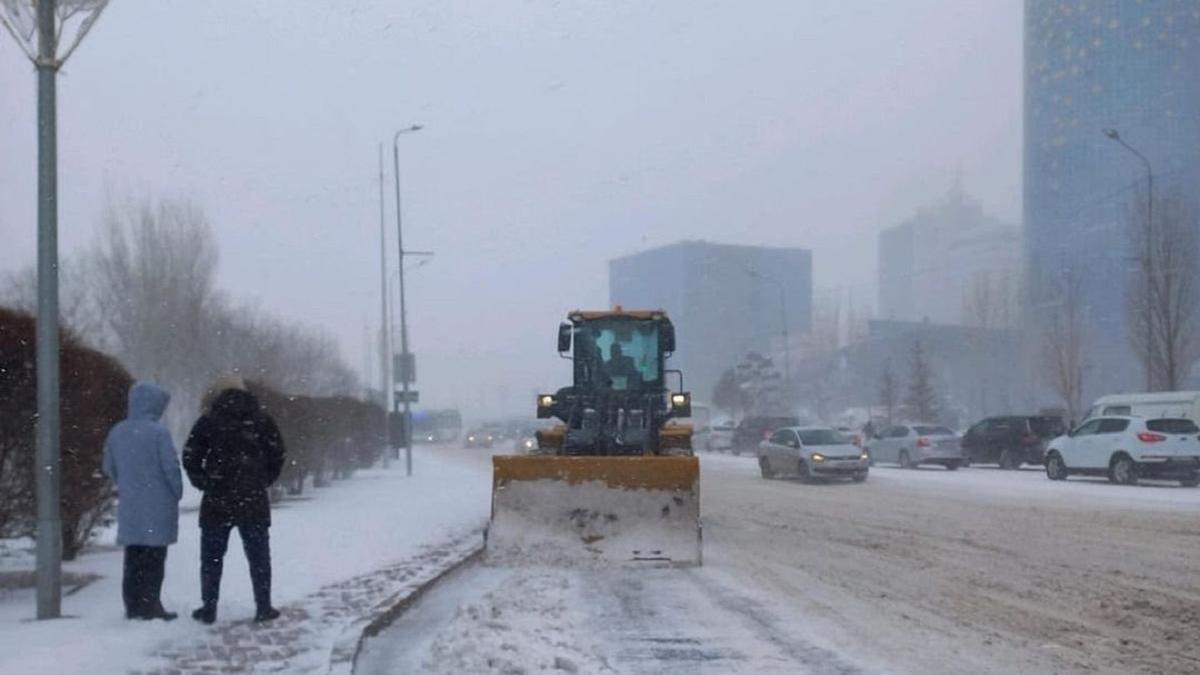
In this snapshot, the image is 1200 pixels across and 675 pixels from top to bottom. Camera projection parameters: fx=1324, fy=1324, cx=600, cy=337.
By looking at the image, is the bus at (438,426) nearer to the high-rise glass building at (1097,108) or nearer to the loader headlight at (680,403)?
the high-rise glass building at (1097,108)

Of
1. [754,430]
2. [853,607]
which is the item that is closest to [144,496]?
[853,607]

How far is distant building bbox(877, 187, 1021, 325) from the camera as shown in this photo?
4441 inches

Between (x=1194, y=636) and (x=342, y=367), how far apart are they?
5093 centimetres

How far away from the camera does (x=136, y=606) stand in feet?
29.2

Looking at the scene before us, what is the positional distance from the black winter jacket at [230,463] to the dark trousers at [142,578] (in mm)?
393

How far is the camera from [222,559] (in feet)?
29.6

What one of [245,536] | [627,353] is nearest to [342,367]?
[627,353]

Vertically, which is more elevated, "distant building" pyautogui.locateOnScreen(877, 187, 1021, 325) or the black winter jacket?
"distant building" pyautogui.locateOnScreen(877, 187, 1021, 325)

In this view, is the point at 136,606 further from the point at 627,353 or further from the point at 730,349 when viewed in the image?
the point at 730,349

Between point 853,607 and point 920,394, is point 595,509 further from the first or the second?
point 920,394

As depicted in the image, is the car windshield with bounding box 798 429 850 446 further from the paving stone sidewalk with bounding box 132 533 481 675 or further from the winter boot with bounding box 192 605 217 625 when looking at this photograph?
the winter boot with bounding box 192 605 217 625

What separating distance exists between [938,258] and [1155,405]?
92.2 meters

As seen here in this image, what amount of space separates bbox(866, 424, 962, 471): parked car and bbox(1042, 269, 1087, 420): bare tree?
1211cm

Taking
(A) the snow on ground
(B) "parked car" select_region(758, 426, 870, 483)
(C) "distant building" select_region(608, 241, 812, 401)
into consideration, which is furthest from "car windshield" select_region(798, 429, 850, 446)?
(C) "distant building" select_region(608, 241, 812, 401)
